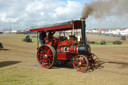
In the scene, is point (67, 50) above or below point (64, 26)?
below

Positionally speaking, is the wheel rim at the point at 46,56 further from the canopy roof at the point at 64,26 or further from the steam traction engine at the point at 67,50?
the canopy roof at the point at 64,26

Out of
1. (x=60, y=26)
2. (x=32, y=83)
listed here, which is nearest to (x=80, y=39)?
(x=60, y=26)

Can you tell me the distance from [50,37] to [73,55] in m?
1.66

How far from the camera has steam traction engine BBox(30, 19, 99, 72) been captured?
667 centimetres

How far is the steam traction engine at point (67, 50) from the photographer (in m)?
6.67

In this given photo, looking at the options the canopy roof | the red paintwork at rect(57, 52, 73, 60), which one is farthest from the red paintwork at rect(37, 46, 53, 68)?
the canopy roof

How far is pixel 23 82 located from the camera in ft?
16.2

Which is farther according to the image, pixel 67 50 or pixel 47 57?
pixel 47 57

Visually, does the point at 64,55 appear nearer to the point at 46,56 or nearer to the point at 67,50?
the point at 67,50

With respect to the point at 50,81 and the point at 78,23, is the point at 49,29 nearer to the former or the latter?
the point at 78,23

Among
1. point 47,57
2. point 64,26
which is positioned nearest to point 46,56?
point 47,57

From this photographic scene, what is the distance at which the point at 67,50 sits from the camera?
723cm

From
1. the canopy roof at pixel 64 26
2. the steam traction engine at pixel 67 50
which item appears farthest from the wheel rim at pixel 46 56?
the canopy roof at pixel 64 26

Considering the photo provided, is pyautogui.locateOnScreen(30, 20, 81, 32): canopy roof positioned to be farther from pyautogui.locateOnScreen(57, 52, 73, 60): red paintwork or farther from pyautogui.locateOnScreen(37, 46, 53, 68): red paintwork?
pyautogui.locateOnScreen(57, 52, 73, 60): red paintwork
